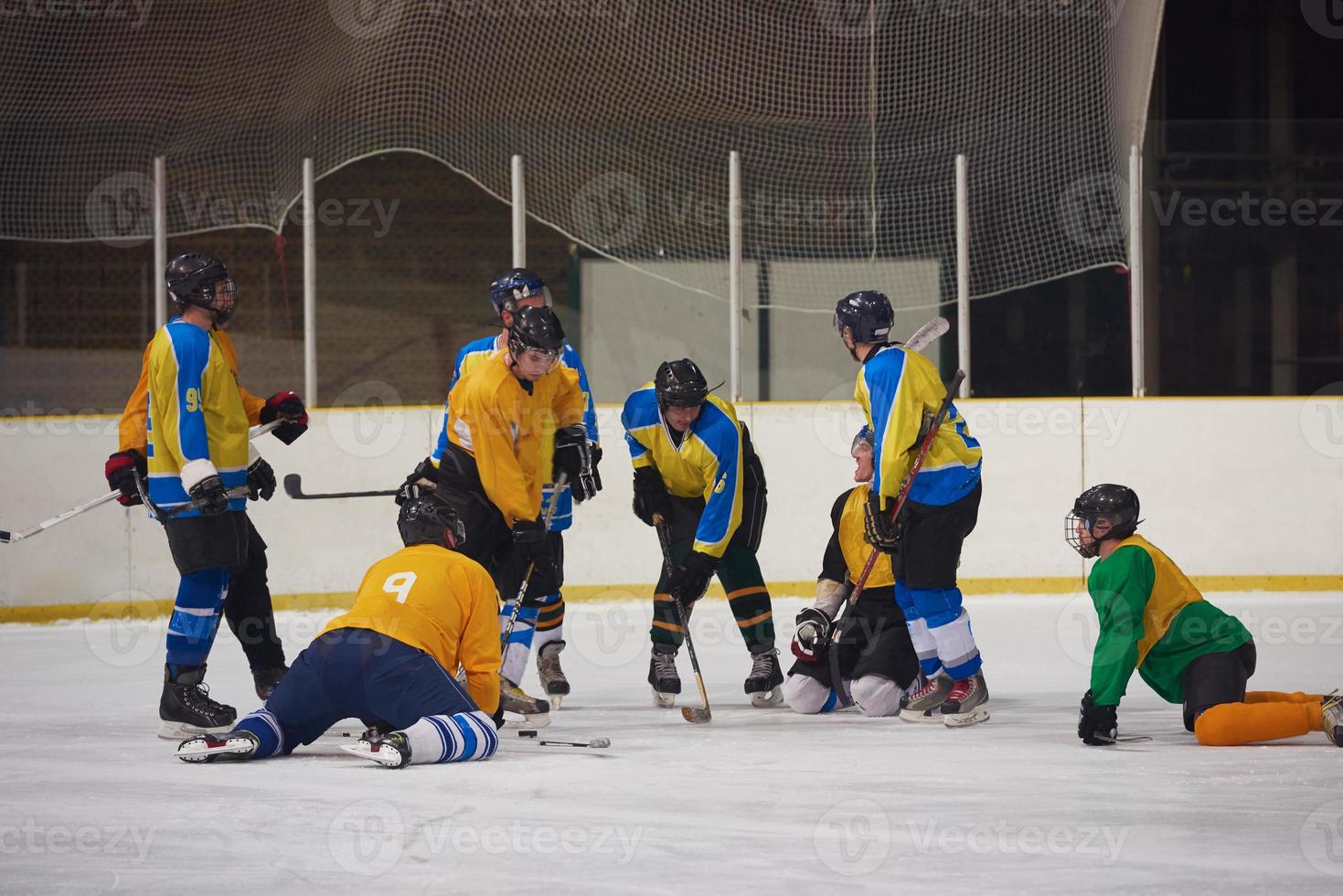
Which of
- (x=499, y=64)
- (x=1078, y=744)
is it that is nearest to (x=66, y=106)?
(x=499, y=64)

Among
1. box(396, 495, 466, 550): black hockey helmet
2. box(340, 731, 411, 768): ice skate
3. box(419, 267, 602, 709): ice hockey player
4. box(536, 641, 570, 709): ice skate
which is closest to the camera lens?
box(340, 731, 411, 768): ice skate

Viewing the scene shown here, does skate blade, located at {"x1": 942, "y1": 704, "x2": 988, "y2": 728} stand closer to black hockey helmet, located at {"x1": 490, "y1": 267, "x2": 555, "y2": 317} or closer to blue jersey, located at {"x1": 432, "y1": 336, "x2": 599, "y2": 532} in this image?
blue jersey, located at {"x1": 432, "y1": 336, "x2": 599, "y2": 532}

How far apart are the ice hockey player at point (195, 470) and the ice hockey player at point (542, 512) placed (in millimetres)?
547

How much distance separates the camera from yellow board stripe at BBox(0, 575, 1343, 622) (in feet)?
21.0

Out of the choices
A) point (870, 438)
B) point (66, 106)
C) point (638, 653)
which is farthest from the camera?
point (66, 106)

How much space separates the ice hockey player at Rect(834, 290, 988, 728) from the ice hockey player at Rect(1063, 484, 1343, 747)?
413mm

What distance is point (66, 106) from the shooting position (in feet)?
24.8

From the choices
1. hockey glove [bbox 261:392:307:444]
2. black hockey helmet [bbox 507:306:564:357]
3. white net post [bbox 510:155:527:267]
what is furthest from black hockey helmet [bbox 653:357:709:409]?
white net post [bbox 510:155:527:267]

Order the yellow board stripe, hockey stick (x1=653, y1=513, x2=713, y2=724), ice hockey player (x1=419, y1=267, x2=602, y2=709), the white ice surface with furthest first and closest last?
the yellow board stripe → ice hockey player (x1=419, y1=267, x2=602, y2=709) → hockey stick (x1=653, y1=513, x2=713, y2=724) → the white ice surface

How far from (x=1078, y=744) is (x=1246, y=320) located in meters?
4.75

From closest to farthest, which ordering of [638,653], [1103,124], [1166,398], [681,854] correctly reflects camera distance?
[681,854] → [638,653] → [1166,398] → [1103,124]

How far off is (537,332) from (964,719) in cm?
140

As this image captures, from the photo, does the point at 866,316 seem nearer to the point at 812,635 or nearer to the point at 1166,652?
the point at 812,635

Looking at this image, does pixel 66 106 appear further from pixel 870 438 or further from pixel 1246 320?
pixel 1246 320
